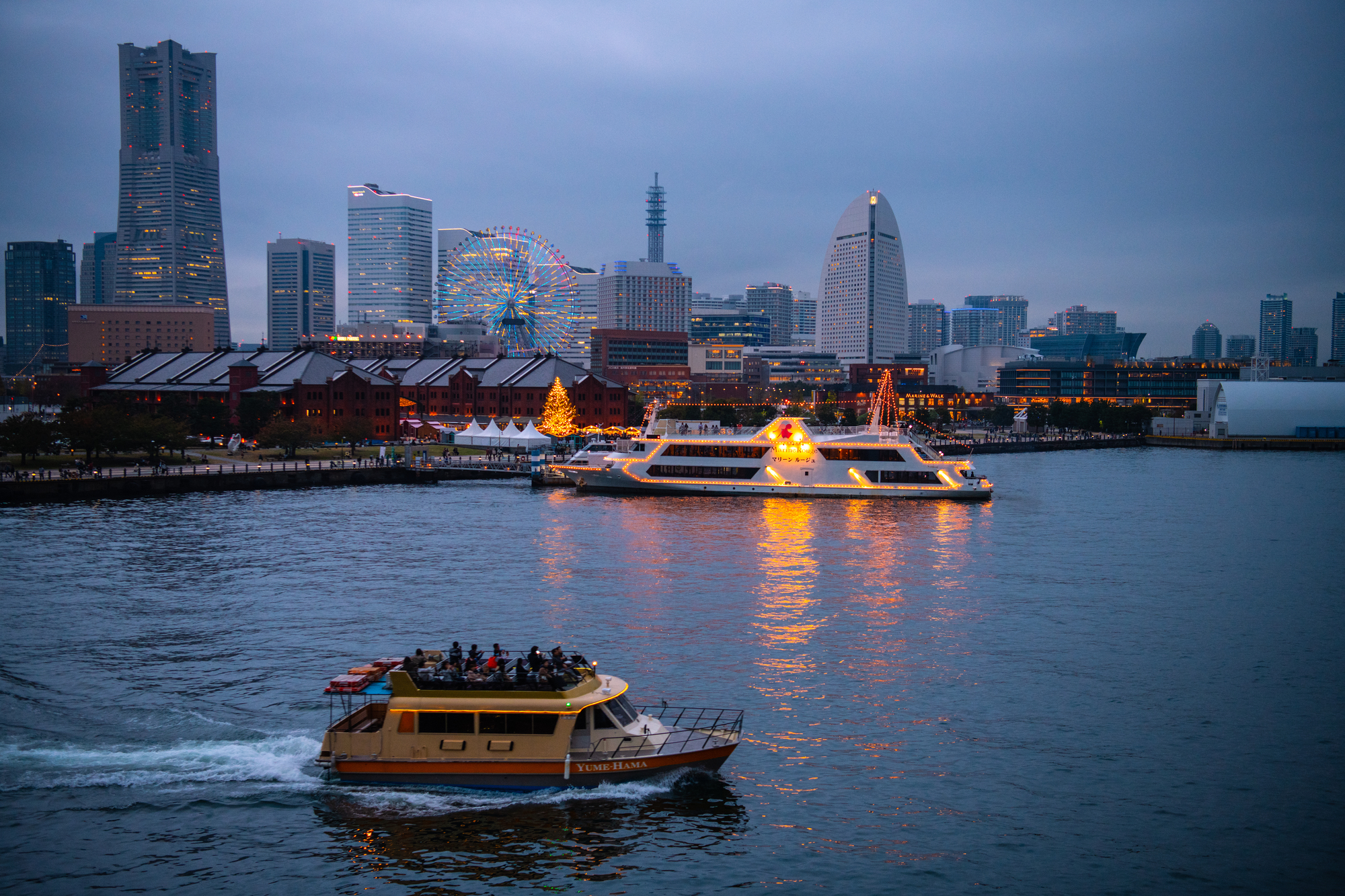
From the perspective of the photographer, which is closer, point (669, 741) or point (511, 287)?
point (669, 741)

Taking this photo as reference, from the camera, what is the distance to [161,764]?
26938mm

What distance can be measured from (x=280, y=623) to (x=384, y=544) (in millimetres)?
19301

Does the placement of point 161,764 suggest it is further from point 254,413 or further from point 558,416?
point 558,416

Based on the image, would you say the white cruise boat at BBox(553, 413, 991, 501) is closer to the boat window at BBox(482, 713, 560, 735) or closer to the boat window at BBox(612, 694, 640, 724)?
Answer: the boat window at BBox(612, 694, 640, 724)

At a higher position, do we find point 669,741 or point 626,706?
point 626,706

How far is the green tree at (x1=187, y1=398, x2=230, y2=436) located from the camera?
129 meters

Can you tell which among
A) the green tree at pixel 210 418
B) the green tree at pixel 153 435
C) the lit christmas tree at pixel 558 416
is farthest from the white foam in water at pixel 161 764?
the lit christmas tree at pixel 558 416

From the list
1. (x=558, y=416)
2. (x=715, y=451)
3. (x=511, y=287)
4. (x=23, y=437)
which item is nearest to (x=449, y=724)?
(x=715, y=451)

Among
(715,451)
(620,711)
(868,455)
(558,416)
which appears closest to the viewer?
(620,711)

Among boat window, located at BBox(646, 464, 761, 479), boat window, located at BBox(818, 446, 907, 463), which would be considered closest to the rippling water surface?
Answer: boat window, located at BBox(818, 446, 907, 463)

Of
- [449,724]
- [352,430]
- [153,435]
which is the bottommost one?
[449,724]

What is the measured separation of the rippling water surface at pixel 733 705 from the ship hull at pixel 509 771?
417 millimetres

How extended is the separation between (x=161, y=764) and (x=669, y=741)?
13236mm

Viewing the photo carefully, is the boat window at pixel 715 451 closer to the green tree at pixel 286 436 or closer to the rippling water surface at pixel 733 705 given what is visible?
the rippling water surface at pixel 733 705
